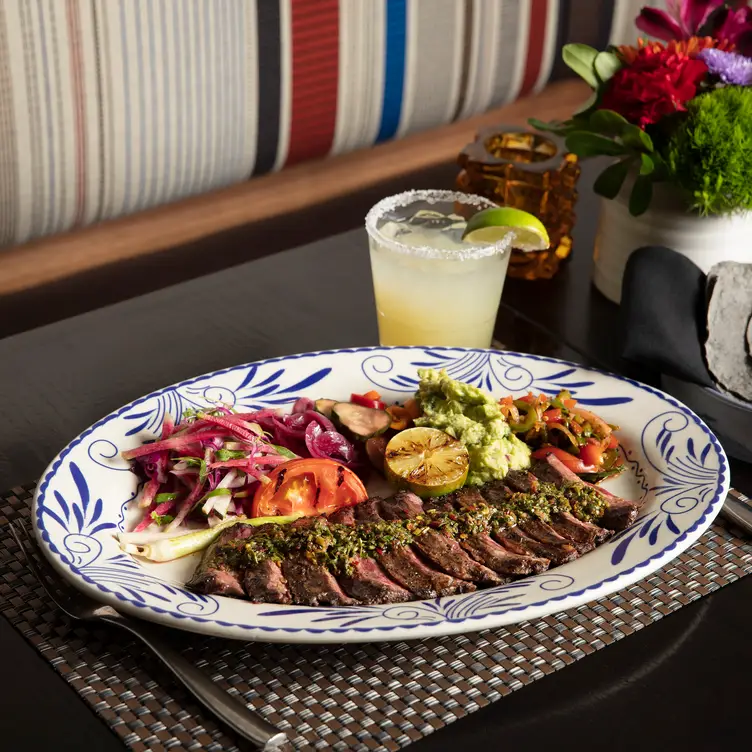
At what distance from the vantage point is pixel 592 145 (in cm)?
204

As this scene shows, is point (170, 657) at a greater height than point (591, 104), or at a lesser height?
lesser

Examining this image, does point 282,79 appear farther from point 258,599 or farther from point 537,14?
point 258,599

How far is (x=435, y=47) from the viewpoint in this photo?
3.57 meters

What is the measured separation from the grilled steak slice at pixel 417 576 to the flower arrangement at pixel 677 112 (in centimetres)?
93

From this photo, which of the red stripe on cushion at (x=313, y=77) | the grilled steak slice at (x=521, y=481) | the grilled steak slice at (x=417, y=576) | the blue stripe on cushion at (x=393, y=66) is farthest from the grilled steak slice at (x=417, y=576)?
the blue stripe on cushion at (x=393, y=66)

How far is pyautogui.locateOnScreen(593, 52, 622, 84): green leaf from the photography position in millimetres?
2025

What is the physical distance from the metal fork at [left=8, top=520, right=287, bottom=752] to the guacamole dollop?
53 centimetres

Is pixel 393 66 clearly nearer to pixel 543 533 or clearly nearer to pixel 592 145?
pixel 592 145

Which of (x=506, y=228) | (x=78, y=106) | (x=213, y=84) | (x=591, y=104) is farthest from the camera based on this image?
(x=213, y=84)

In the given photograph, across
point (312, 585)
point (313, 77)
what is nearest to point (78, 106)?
point (313, 77)

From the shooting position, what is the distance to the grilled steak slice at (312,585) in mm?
1302

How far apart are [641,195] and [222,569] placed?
112 centimetres

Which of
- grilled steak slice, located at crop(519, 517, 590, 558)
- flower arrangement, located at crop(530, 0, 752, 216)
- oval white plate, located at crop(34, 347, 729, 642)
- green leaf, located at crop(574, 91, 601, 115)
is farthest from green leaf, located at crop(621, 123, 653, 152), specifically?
grilled steak slice, located at crop(519, 517, 590, 558)

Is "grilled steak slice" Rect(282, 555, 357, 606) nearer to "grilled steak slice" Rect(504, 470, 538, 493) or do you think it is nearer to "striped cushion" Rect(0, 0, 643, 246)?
"grilled steak slice" Rect(504, 470, 538, 493)
